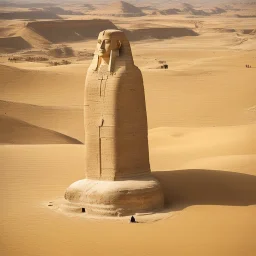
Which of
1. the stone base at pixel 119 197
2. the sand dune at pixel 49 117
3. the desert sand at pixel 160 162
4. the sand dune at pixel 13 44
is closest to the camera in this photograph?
the desert sand at pixel 160 162

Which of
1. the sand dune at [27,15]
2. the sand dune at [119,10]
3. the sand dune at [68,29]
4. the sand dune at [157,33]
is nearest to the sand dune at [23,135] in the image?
the sand dune at [68,29]

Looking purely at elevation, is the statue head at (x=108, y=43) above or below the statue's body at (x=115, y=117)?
above

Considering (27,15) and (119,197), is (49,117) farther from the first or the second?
(27,15)

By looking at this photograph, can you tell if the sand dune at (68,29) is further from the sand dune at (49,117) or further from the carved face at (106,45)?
the carved face at (106,45)

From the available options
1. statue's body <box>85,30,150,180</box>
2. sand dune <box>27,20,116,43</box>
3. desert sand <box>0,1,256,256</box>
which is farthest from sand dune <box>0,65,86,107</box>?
sand dune <box>27,20,116,43</box>

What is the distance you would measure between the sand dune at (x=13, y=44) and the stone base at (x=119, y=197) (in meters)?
54.6

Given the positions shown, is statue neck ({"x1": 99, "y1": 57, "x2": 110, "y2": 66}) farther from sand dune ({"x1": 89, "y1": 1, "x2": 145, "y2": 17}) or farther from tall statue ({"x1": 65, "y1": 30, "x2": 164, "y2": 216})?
sand dune ({"x1": 89, "y1": 1, "x2": 145, "y2": 17})

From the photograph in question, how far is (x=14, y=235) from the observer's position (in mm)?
12680

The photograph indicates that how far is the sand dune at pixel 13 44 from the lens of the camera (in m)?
68.1

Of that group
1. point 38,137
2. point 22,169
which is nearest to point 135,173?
point 22,169

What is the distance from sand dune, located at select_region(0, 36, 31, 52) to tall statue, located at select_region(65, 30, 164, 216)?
178 ft

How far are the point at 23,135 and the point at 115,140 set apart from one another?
11.9 m

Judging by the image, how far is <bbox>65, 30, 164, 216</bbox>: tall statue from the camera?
523 inches

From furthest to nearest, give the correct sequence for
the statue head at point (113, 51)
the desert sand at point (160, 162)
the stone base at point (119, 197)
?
the statue head at point (113, 51) → the stone base at point (119, 197) → the desert sand at point (160, 162)
